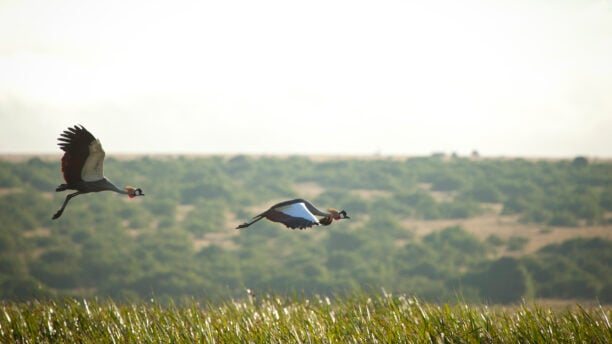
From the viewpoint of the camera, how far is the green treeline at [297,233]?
86.6 m

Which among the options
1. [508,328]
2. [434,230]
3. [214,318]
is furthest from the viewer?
[434,230]

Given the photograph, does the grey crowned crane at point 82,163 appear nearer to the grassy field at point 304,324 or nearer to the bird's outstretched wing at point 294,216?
the bird's outstretched wing at point 294,216

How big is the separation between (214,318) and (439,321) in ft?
18.3

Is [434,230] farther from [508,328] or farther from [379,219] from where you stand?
[508,328]

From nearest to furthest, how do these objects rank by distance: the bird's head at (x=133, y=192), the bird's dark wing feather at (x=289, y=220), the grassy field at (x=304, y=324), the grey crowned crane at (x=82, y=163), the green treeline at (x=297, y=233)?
the bird's dark wing feather at (x=289, y=220), the bird's head at (x=133, y=192), the grey crowned crane at (x=82, y=163), the grassy field at (x=304, y=324), the green treeline at (x=297, y=233)

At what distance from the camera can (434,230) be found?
338 ft

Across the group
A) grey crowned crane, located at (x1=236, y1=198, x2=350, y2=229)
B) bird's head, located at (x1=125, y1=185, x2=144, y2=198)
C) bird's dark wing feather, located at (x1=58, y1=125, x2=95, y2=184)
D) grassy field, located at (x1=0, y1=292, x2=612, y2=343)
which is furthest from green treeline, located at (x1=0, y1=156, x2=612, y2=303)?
grey crowned crane, located at (x1=236, y1=198, x2=350, y2=229)

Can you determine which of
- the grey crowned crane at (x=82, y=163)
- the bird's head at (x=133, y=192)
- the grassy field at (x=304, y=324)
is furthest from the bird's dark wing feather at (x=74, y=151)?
the grassy field at (x=304, y=324)

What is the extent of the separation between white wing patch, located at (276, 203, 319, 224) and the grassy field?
8.85 metres

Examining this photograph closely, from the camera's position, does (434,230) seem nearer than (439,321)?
No

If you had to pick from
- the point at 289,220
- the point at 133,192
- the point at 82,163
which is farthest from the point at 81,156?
the point at 289,220

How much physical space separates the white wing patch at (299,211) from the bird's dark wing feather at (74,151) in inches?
80.9

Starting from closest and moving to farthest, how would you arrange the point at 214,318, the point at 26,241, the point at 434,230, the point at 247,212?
1. the point at 214,318
2. the point at 26,241
3. the point at 434,230
4. the point at 247,212

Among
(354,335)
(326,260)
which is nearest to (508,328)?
(354,335)
